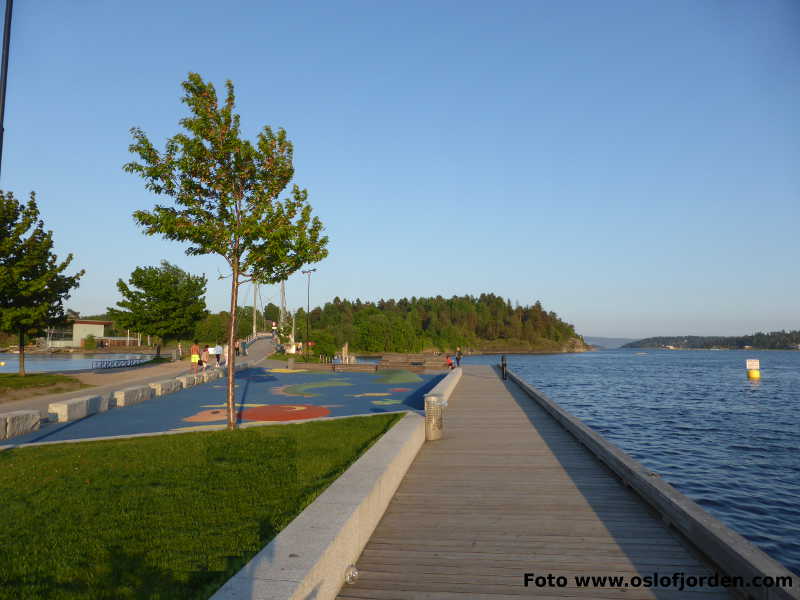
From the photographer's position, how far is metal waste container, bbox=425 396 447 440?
35.9 ft

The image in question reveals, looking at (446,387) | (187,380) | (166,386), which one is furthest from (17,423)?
(446,387)

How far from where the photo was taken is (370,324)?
5994 inches

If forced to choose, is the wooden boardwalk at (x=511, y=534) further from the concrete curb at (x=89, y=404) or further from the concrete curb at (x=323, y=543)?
the concrete curb at (x=89, y=404)

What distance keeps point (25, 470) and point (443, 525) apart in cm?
713

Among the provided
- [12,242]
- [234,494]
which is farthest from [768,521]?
[12,242]

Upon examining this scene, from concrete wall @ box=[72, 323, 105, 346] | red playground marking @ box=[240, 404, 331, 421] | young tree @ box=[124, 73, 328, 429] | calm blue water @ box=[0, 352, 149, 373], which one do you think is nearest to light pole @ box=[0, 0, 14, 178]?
young tree @ box=[124, 73, 328, 429]

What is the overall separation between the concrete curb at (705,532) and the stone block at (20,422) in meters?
13.4

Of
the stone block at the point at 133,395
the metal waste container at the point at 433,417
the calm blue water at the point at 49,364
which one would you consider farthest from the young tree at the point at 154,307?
the metal waste container at the point at 433,417

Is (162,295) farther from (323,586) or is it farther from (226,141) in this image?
(323,586)

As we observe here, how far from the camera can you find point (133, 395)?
18.7 meters

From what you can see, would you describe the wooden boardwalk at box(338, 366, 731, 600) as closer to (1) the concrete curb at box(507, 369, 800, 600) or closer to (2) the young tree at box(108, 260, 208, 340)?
(1) the concrete curb at box(507, 369, 800, 600)

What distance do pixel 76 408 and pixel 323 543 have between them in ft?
46.1

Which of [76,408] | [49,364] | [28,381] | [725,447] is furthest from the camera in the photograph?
[49,364]

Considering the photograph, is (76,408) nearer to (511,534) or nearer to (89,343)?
(511,534)
